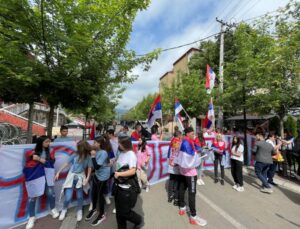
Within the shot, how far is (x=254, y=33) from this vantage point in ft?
33.3

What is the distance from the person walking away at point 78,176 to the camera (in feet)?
13.8

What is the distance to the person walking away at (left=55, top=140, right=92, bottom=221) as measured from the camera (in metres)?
4.21

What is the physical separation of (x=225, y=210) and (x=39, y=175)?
4.10 metres

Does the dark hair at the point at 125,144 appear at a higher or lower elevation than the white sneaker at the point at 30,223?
higher

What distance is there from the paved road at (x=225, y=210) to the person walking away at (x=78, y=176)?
0.30m

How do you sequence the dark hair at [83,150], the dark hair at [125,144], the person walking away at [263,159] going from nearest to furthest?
the dark hair at [125,144], the dark hair at [83,150], the person walking away at [263,159]

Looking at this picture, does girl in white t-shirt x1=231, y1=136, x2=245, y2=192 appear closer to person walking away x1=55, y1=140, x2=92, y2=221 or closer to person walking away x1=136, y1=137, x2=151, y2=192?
person walking away x1=136, y1=137, x2=151, y2=192

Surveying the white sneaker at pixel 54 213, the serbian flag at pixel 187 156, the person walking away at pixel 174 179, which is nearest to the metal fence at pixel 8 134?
the white sneaker at pixel 54 213

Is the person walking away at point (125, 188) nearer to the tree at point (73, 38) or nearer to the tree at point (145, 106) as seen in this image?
the tree at point (73, 38)

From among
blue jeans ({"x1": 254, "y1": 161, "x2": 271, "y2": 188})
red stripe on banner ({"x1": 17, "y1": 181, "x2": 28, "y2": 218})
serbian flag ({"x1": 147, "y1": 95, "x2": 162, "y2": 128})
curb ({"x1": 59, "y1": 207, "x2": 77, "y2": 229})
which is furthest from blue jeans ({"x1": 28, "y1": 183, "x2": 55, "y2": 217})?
blue jeans ({"x1": 254, "y1": 161, "x2": 271, "y2": 188})

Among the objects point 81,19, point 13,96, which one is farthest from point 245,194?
point 13,96

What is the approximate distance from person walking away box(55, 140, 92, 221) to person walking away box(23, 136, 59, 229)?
0.20 metres

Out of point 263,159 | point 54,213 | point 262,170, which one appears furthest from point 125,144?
point 262,170

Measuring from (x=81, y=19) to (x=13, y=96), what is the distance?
3028mm
